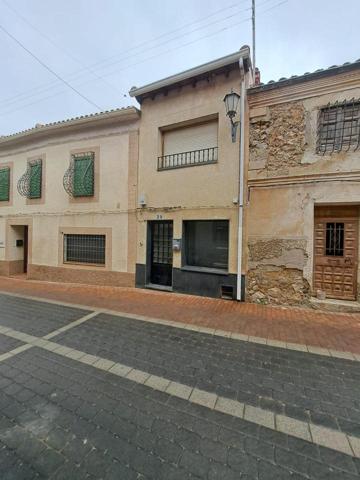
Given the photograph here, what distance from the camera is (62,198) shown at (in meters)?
9.05

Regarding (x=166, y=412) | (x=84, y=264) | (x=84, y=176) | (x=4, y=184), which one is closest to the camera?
(x=166, y=412)

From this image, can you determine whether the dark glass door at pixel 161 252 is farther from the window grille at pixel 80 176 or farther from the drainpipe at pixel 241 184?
the window grille at pixel 80 176

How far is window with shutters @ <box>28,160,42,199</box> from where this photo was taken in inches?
374

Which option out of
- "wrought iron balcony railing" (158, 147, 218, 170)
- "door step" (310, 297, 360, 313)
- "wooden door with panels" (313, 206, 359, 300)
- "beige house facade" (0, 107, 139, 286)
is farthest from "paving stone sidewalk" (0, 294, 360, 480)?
"wrought iron balcony railing" (158, 147, 218, 170)

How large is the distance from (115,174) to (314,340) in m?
7.31

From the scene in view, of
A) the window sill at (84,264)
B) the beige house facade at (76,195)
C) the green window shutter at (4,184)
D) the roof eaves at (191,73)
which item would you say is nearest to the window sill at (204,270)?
the beige house facade at (76,195)

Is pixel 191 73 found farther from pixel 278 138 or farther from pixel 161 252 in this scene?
pixel 161 252

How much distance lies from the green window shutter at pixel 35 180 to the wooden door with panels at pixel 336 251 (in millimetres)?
9948

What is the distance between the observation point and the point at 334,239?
5688 millimetres

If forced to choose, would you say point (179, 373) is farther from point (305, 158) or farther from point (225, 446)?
point (305, 158)

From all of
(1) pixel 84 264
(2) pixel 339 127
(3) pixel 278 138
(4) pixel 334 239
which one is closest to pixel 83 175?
(1) pixel 84 264

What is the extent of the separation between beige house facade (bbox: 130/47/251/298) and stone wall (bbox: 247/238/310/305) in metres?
0.53

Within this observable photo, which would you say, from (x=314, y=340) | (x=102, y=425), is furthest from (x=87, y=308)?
(x=314, y=340)

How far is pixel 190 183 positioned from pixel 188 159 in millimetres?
862
